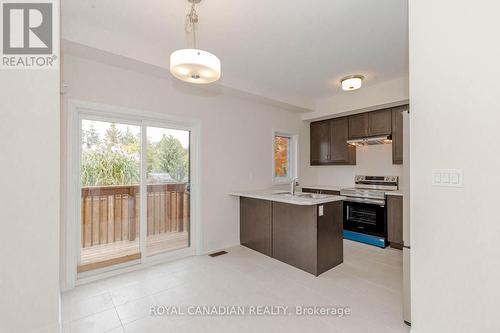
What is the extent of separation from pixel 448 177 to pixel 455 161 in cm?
11

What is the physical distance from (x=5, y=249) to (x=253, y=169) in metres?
3.30

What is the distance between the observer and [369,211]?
4.07m

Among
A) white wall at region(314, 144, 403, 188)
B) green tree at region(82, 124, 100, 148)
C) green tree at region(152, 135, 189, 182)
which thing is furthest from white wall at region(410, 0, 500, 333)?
green tree at region(82, 124, 100, 148)

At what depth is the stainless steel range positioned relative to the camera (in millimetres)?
3920

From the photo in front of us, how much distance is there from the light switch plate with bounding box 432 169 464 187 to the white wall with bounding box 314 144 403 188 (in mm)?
3043

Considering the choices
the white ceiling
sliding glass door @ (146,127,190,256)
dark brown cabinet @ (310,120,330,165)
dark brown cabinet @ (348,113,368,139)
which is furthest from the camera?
dark brown cabinet @ (310,120,330,165)

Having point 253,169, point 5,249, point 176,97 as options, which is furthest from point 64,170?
point 253,169

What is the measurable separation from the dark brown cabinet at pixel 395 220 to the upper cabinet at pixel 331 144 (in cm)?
124

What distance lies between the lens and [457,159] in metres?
1.54

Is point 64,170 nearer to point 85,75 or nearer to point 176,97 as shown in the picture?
point 85,75

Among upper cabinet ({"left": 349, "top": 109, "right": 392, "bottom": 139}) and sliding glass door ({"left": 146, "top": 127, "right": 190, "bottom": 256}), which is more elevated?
upper cabinet ({"left": 349, "top": 109, "right": 392, "bottom": 139})

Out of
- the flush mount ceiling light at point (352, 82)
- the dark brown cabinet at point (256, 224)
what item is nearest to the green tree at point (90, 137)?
the dark brown cabinet at point (256, 224)

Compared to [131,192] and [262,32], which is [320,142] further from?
[131,192]

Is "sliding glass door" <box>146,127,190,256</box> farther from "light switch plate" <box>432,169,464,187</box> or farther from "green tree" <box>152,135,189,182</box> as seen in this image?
"light switch plate" <box>432,169,464,187</box>
